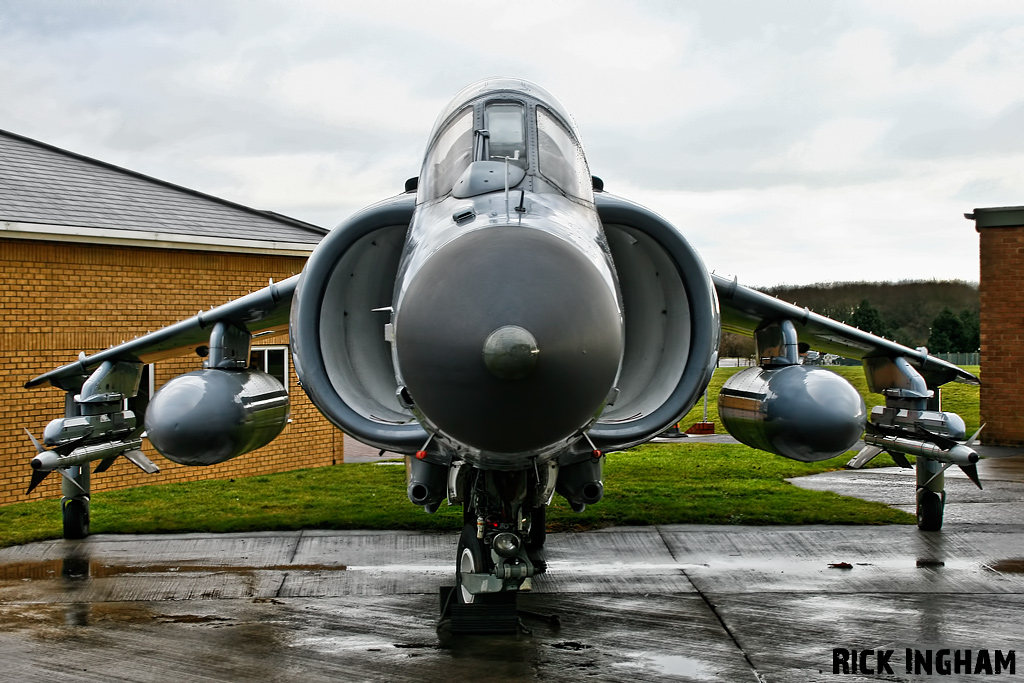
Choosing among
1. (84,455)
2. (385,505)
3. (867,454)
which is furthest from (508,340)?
(385,505)

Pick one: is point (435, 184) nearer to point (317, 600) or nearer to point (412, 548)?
point (317, 600)

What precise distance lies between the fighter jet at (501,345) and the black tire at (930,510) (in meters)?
3.12

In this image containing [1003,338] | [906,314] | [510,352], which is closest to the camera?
[510,352]

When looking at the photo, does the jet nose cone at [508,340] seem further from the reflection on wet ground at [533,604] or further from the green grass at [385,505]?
the green grass at [385,505]

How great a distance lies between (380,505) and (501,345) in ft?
31.1

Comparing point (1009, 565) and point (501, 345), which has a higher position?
point (501, 345)

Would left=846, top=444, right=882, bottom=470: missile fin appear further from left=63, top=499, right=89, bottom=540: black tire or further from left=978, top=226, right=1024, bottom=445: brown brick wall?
left=978, top=226, right=1024, bottom=445: brown brick wall

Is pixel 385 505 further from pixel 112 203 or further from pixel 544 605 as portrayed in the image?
pixel 112 203

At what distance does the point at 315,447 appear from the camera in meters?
17.4

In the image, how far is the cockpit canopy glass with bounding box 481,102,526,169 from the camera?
18.1 feet

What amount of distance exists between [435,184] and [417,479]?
207 centimetres

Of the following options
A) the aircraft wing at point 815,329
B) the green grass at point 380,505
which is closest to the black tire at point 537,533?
the green grass at point 380,505

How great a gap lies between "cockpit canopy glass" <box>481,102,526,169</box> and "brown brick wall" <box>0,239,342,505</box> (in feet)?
32.3

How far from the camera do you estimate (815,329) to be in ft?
30.2
